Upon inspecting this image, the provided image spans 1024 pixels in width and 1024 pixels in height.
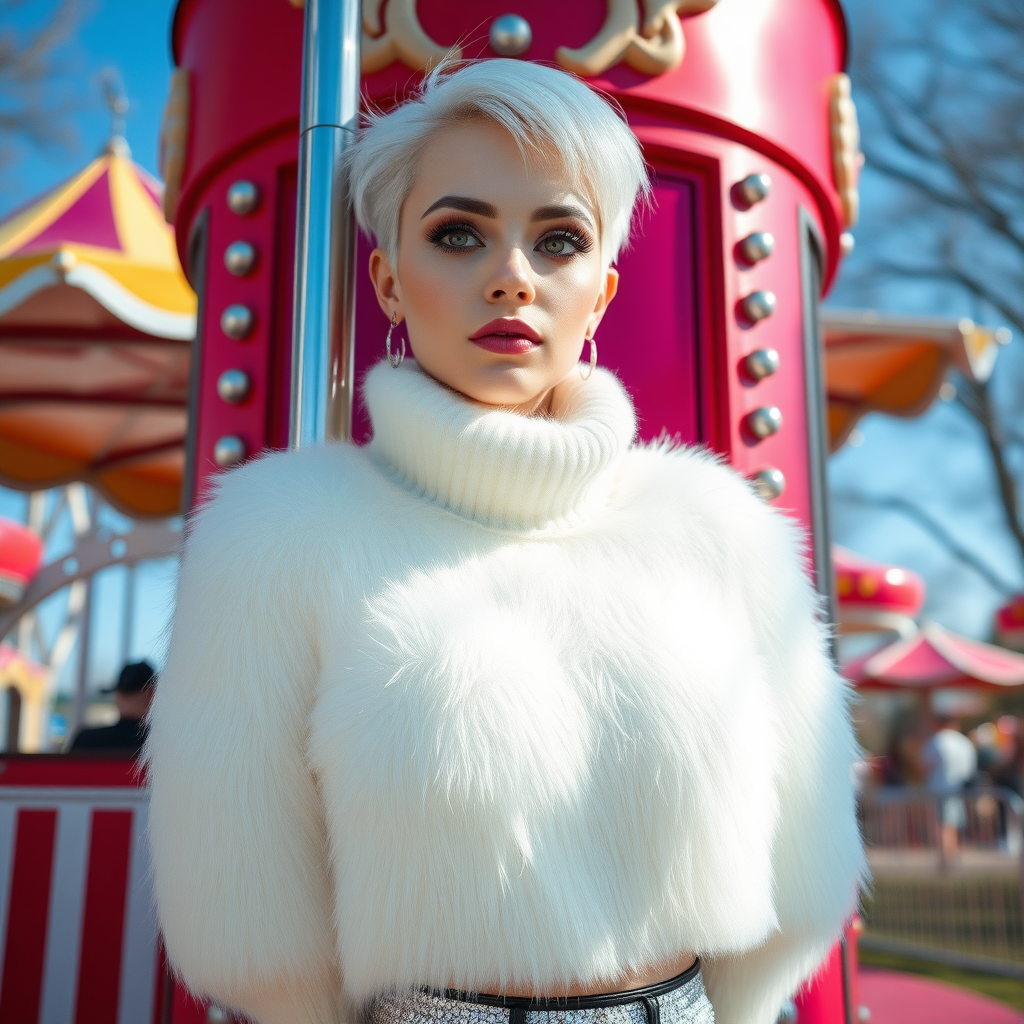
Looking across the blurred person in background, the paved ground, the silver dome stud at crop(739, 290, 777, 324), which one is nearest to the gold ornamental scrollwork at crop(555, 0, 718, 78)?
the silver dome stud at crop(739, 290, 777, 324)

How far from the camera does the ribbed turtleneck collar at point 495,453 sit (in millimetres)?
1235

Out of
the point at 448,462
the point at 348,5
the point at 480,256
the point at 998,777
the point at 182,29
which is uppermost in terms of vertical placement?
the point at 182,29

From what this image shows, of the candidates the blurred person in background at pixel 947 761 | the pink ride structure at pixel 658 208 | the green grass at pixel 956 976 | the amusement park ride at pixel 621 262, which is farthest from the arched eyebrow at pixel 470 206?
the blurred person in background at pixel 947 761

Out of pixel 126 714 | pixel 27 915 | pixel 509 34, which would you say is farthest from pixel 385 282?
pixel 126 714

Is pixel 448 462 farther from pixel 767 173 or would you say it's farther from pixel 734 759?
pixel 767 173

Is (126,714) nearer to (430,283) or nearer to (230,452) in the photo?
(230,452)

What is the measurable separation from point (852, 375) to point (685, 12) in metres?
2.03

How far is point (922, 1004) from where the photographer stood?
12.0ft

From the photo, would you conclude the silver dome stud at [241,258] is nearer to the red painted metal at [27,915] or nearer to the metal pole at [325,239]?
the metal pole at [325,239]

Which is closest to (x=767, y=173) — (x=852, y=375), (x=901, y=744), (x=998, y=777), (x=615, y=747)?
(x=615, y=747)

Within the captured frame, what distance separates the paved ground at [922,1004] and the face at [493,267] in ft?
9.51

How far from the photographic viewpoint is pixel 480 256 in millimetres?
1288

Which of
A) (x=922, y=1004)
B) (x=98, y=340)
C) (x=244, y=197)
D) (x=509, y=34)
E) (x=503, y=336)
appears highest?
(x=98, y=340)

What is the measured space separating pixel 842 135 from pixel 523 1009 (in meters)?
2.03
